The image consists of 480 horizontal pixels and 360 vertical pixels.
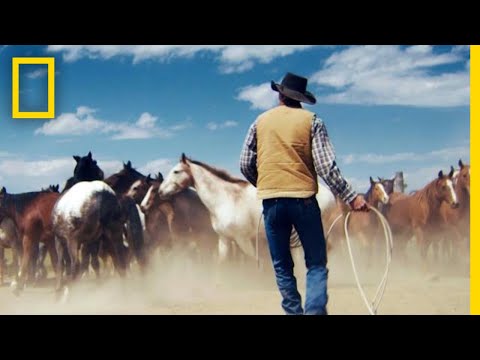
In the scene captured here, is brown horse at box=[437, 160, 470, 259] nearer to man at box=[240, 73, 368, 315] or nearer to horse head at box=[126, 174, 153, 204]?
horse head at box=[126, 174, 153, 204]

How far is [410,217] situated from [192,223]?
475 centimetres

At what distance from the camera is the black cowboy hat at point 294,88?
216 inches

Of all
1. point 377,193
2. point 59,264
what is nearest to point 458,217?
point 377,193

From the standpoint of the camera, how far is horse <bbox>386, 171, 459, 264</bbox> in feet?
45.9

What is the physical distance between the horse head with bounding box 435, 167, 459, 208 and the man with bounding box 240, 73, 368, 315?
8982 mm

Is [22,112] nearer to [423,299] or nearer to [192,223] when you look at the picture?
[423,299]

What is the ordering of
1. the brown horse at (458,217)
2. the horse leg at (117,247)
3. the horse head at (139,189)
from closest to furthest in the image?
the horse leg at (117,247)
the horse head at (139,189)
the brown horse at (458,217)

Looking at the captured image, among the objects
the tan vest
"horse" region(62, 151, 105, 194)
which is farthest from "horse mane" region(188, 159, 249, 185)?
the tan vest

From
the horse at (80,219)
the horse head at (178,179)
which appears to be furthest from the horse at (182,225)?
the horse at (80,219)

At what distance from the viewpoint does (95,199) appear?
385 inches

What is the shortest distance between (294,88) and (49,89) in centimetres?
331

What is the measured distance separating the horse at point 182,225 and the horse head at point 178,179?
40.6 inches

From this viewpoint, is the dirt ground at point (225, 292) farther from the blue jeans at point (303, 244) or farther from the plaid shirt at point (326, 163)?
the plaid shirt at point (326, 163)

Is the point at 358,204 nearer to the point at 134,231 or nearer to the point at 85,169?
the point at 85,169
